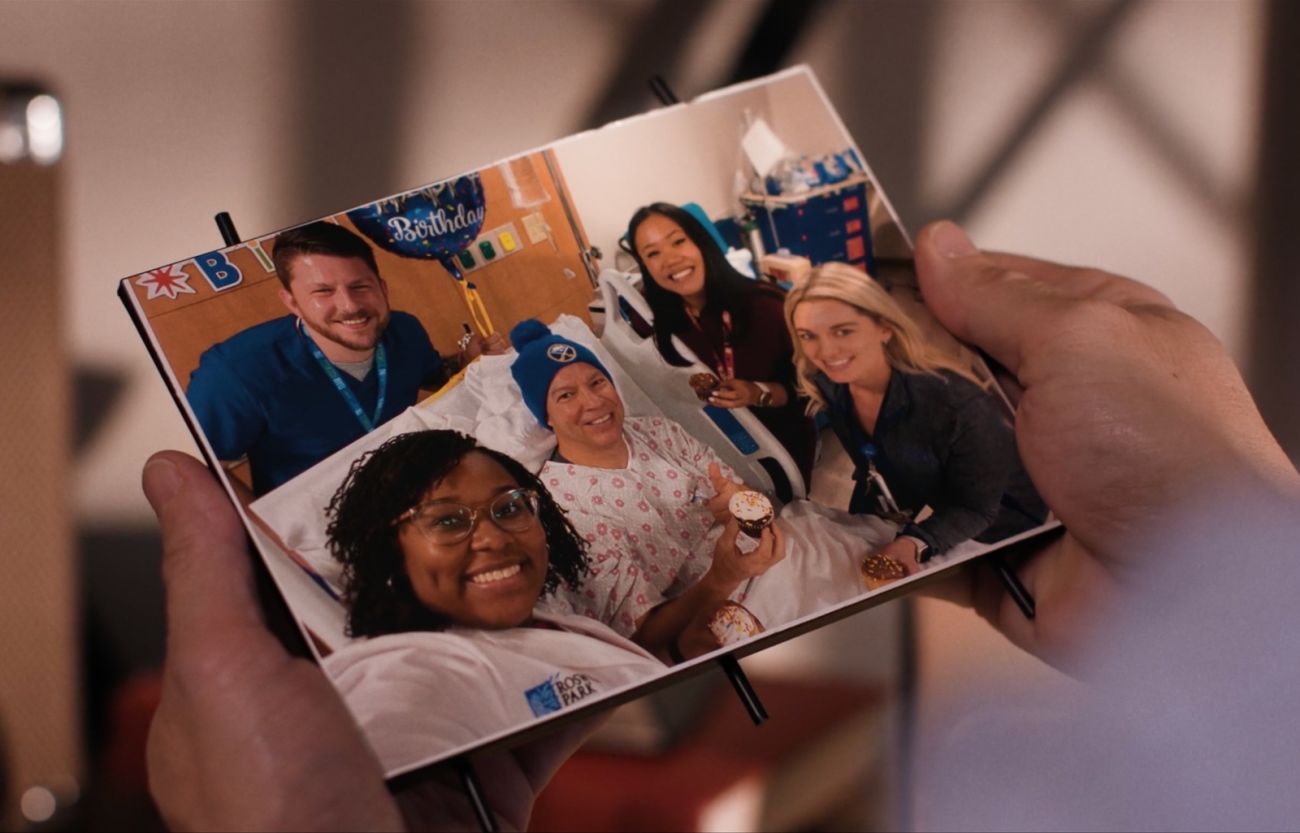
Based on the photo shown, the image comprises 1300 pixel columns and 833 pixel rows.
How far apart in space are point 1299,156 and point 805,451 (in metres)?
0.68

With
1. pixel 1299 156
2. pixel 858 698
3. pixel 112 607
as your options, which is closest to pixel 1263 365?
pixel 1299 156

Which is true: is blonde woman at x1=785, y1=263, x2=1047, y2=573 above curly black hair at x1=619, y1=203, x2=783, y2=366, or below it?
below

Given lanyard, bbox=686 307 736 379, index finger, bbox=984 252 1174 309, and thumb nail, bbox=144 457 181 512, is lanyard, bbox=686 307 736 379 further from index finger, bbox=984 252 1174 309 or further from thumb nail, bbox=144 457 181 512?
thumb nail, bbox=144 457 181 512

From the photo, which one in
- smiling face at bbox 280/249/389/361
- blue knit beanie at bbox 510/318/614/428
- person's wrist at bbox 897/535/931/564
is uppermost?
smiling face at bbox 280/249/389/361

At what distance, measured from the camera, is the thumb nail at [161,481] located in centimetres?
64

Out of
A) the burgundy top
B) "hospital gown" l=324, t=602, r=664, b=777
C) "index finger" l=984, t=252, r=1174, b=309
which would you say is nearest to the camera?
"hospital gown" l=324, t=602, r=664, b=777

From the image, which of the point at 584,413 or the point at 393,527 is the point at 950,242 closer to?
the point at 584,413

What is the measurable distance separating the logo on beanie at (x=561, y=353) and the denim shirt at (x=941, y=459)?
15 cm

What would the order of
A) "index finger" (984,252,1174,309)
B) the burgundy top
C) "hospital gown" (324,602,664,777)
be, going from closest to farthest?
"hospital gown" (324,602,664,777) < the burgundy top < "index finger" (984,252,1174,309)

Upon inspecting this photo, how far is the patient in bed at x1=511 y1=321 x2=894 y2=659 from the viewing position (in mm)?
627

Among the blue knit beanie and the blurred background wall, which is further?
the blurred background wall

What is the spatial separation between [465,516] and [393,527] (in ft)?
0.12

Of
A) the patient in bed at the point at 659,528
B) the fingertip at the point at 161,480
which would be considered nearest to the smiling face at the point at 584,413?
the patient in bed at the point at 659,528

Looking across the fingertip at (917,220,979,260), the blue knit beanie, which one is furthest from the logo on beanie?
the fingertip at (917,220,979,260)
